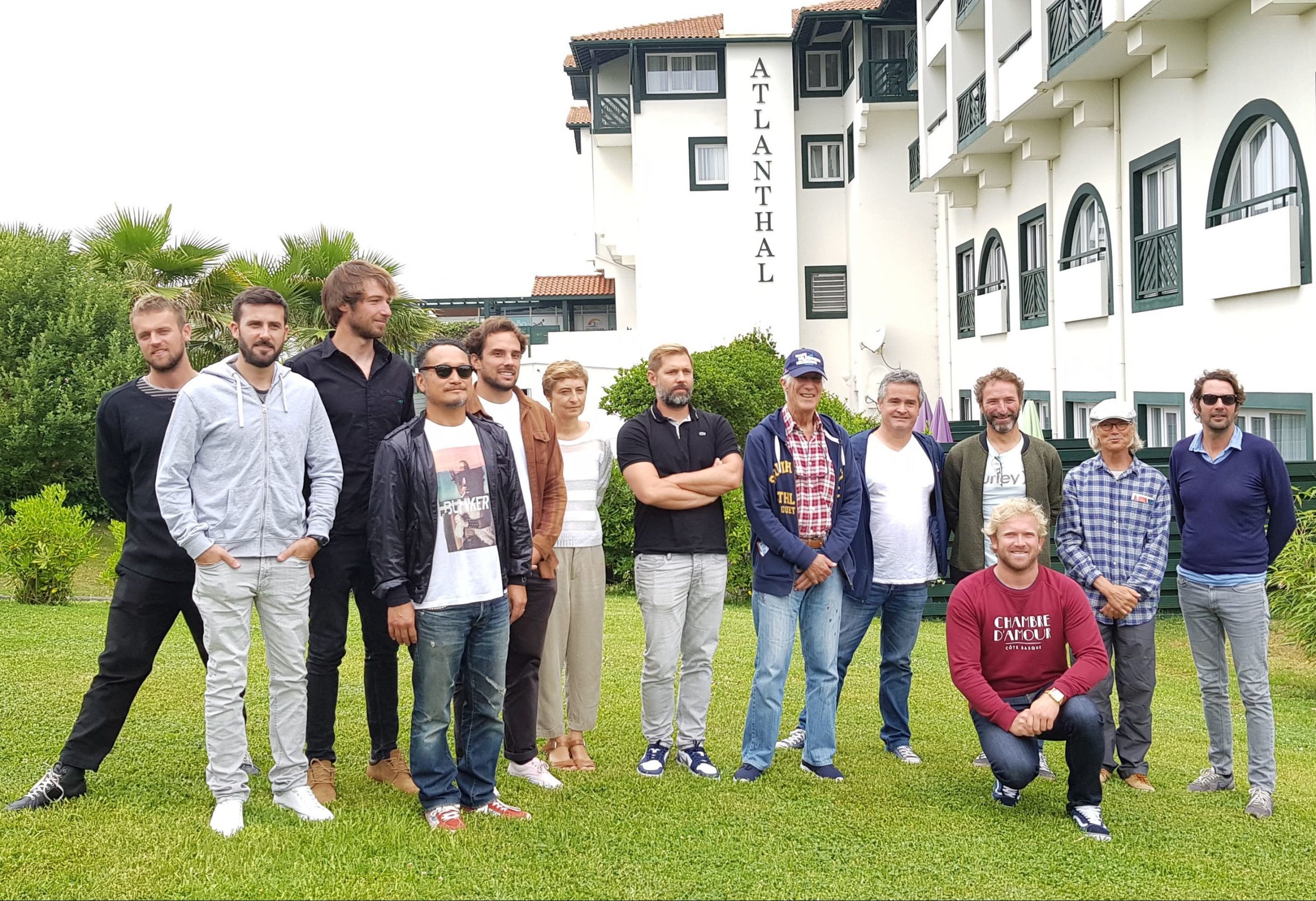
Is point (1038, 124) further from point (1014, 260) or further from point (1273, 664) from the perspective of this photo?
point (1273, 664)

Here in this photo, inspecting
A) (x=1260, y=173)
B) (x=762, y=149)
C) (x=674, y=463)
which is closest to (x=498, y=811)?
(x=674, y=463)

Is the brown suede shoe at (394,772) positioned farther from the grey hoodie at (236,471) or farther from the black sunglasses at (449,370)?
the black sunglasses at (449,370)

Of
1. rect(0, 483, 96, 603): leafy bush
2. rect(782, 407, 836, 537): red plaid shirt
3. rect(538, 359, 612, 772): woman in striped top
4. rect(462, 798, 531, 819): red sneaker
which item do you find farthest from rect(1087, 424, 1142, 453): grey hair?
rect(0, 483, 96, 603): leafy bush

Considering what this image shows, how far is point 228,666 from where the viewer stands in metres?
5.05

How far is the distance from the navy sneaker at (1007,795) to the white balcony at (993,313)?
16670mm

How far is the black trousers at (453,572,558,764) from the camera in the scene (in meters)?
5.93

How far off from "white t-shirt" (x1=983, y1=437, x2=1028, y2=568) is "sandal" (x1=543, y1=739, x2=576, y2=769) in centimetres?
241

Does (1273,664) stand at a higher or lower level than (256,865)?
lower

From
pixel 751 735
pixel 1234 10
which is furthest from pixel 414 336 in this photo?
pixel 751 735

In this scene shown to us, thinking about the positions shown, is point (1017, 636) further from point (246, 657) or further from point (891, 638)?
point (246, 657)

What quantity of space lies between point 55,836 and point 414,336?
17.2 metres

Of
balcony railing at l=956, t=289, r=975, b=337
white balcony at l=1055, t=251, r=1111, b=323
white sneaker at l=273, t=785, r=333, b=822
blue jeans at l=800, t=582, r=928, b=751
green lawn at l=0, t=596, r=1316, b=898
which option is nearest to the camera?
green lawn at l=0, t=596, r=1316, b=898

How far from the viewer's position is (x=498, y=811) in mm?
5344

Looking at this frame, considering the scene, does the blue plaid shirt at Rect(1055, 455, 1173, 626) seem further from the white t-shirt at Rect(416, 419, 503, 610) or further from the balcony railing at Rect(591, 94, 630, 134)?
the balcony railing at Rect(591, 94, 630, 134)
